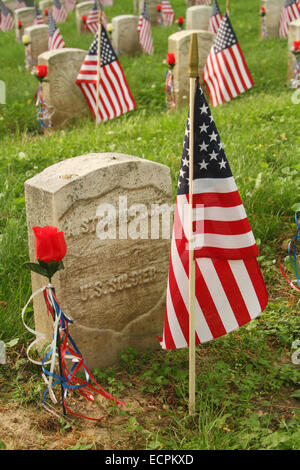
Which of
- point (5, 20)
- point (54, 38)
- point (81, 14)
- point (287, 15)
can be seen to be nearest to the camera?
point (54, 38)

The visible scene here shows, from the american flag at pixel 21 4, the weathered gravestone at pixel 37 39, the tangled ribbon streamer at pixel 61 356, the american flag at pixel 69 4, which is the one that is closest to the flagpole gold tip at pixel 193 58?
the tangled ribbon streamer at pixel 61 356

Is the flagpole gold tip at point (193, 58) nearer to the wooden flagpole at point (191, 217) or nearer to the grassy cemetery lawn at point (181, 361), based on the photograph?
the wooden flagpole at point (191, 217)

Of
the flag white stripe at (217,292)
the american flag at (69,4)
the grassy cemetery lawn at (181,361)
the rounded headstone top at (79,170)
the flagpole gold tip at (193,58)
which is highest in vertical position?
the flagpole gold tip at (193,58)

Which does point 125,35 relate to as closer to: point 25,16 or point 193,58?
point 25,16

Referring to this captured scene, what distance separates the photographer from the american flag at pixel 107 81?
26.0 feet

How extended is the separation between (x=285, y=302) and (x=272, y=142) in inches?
112

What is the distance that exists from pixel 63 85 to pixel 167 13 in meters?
11.5

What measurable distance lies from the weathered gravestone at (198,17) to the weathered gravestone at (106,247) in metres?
12.2

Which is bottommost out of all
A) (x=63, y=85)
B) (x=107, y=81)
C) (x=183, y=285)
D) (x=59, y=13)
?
(x=183, y=285)

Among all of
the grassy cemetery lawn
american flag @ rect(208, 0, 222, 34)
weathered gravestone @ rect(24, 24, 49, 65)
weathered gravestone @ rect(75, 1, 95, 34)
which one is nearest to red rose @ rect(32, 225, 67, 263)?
the grassy cemetery lawn

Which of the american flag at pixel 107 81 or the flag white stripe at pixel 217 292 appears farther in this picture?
the american flag at pixel 107 81

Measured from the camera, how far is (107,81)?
26.3 ft

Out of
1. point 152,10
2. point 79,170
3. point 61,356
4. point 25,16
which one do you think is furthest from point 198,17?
point 61,356
